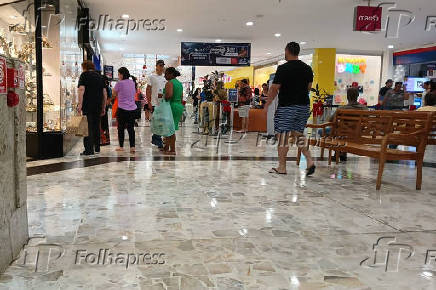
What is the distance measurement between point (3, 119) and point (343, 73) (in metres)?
17.7

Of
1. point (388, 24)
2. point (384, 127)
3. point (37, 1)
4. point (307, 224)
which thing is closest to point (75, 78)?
point (37, 1)

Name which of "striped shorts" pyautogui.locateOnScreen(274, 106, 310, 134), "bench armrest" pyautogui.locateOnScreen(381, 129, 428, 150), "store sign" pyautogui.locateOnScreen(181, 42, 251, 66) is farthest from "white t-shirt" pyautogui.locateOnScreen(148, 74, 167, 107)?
"store sign" pyautogui.locateOnScreen(181, 42, 251, 66)

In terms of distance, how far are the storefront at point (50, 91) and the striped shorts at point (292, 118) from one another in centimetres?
324

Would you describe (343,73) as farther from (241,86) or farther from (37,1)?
(37,1)

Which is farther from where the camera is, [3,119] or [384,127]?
[384,127]

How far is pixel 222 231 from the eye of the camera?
2748mm

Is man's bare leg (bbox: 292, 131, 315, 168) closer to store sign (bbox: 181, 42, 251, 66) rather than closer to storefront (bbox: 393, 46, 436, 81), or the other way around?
store sign (bbox: 181, 42, 251, 66)

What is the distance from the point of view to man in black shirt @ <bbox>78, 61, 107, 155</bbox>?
5.91 m

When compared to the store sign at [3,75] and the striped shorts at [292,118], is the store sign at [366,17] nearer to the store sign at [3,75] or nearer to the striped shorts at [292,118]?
the striped shorts at [292,118]

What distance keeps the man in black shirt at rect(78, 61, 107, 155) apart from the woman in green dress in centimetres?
102

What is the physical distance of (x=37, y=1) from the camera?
5598 mm

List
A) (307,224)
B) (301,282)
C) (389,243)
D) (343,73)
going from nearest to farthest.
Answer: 1. (301,282)
2. (389,243)
3. (307,224)
4. (343,73)

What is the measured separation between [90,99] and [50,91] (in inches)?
25.2

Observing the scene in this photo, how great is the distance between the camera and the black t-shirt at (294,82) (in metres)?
4.64
